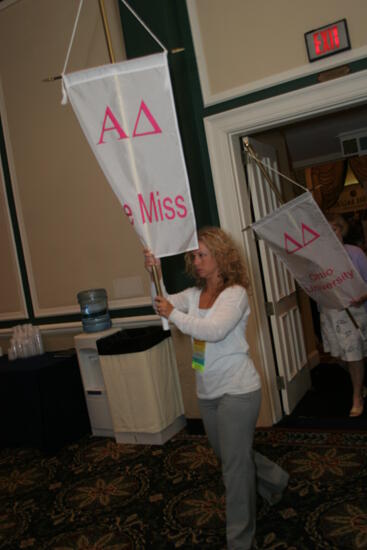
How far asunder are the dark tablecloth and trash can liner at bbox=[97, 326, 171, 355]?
50cm

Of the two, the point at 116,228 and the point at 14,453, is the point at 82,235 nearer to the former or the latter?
the point at 116,228

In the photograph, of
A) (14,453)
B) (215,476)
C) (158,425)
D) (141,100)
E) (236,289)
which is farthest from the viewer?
(14,453)

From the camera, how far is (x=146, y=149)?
219cm

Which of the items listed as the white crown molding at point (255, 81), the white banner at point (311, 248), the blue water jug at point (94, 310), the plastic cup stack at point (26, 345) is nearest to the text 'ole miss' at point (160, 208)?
the white banner at point (311, 248)

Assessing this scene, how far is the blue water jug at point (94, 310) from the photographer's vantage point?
4.42 m

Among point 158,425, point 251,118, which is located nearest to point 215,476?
point 158,425

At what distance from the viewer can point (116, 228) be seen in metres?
4.47

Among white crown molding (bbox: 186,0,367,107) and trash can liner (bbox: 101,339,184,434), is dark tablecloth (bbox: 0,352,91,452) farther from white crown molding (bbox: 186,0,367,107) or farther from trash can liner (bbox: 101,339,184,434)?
white crown molding (bbox: 186,0,367,107)

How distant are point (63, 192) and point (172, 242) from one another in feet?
9.20

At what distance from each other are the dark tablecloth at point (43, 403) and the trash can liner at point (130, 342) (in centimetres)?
50

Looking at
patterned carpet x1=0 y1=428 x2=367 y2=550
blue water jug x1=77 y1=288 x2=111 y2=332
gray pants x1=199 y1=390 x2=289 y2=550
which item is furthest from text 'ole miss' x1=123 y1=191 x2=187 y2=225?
blue water jug x1=77 y1=288 x2=111 y2=332

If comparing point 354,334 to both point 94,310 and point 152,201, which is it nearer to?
point 94,310

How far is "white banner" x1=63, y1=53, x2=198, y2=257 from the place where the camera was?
2.17 meters

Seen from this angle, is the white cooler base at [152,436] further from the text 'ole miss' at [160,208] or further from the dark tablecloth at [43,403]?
the text 'ole miss' at [160,208]
